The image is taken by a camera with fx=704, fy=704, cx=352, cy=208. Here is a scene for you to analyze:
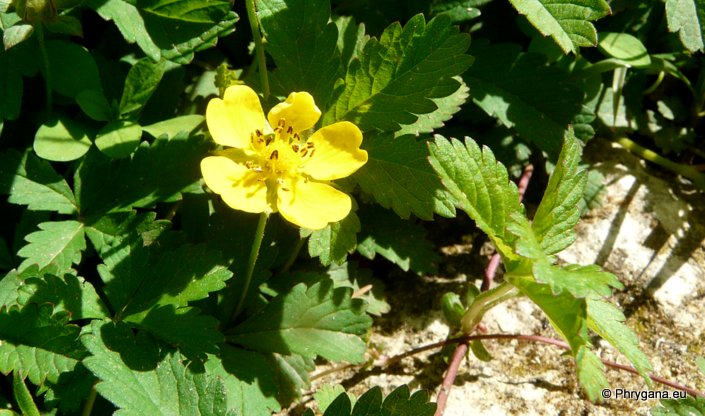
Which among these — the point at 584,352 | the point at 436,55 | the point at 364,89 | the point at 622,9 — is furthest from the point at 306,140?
the point at 622,9

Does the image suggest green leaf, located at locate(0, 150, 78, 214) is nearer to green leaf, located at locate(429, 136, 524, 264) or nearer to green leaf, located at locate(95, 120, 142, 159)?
green leaf, located at locate(95, 120, 142, 159)

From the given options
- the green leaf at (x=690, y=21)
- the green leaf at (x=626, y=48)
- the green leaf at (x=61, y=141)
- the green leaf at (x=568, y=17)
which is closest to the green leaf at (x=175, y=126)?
the green leaf at (x=61, y=141)

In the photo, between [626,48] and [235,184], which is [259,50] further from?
[626,48]

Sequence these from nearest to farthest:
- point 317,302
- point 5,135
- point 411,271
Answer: point 317,302, point 5,135, point 411,271

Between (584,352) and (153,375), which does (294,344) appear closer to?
(153,375)

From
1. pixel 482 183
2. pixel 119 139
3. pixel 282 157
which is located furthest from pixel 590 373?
pixel 119 139

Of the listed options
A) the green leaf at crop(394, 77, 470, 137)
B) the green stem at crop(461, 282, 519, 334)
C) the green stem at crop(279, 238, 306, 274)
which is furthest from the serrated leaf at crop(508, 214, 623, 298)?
the green stem at crop(279, 238, 306, 274)
